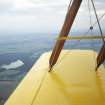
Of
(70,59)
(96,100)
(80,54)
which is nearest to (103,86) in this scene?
(96,100)

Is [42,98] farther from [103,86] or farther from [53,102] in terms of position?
[103,86]

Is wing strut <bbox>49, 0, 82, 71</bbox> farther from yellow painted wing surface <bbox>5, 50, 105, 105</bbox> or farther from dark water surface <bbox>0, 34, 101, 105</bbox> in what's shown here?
yellow painted wing surface <bbox>5, 50, 105, 105</bbox>

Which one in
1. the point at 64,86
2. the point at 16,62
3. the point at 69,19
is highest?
the point at 69,19

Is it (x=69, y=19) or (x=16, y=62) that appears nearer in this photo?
(x=69, y=19)

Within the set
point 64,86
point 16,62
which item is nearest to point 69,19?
point 64,86

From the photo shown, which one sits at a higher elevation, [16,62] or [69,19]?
[69,19]

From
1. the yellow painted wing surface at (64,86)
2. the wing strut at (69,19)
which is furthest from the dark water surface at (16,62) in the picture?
the yellow painted wing surface at (64,86)

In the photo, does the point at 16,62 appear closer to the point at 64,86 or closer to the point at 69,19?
the point at 69,19

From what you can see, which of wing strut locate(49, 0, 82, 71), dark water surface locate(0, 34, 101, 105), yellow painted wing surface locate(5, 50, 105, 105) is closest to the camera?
yellow painted wing surface locate(5, 50, 105, 105)

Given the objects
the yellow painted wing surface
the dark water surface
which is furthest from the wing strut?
the yellow painted wing surface
